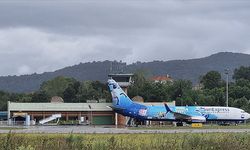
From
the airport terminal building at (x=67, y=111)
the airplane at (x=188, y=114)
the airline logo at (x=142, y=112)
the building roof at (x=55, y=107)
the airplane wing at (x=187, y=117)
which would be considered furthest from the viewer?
the building roof at (x=55, y=107)

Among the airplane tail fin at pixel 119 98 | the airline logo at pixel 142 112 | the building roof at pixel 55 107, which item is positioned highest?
the airplane tail fin at pixel 119 98

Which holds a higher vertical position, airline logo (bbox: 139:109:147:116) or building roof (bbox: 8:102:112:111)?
building roof (bbox: 8:102:112:111)

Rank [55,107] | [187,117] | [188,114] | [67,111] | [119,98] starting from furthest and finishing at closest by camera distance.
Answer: [67,111]
[55,107]
[119,98]
[188,114]
[187,117]

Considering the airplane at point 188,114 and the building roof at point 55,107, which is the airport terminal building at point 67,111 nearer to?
the building roof at point 55,107

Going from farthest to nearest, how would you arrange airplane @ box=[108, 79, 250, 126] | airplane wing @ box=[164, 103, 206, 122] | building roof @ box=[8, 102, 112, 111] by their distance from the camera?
building roof @ box=[8, 102, 112, 111]
airplane @ box=[108, 79, 250, 126]
airplane wing @ box=[164, 103, 206, 122]

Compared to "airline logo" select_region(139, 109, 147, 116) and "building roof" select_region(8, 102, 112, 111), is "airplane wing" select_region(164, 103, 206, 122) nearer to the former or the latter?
"airline logo" select_region(139, 109, 147, 116)

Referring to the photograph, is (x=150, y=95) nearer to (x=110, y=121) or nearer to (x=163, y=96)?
(x=163, y=96)

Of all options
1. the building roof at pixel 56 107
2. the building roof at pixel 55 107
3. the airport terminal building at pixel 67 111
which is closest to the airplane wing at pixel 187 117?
the building roof at pixel 56 107

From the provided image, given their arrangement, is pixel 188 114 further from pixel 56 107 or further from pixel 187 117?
pixel 56 107

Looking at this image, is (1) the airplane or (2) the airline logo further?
(2) the airline logo

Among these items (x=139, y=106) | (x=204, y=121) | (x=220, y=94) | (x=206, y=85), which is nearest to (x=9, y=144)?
(x=204, y=121)

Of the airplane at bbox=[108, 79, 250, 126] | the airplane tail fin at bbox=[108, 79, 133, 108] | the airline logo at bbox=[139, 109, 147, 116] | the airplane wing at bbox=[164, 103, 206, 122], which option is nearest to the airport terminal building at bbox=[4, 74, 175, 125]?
the airplane tail fin at bbox=[108, 79, 133, 108]

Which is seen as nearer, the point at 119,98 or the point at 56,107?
the point at 119,98

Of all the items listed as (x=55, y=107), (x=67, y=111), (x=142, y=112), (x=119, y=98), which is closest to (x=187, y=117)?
(x=142, y=112)
